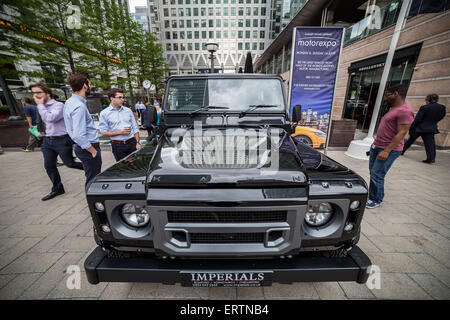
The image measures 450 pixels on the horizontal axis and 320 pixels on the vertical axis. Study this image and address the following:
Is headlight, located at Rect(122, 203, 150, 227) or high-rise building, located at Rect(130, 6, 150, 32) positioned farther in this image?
high-rise building, located at Rect(130, 6, 150, 32)

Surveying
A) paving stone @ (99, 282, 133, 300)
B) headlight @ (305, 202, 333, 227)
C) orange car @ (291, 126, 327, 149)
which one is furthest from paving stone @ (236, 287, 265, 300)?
orange car @ (291, 126, 327, 149)

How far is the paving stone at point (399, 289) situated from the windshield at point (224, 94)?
8.05 ft

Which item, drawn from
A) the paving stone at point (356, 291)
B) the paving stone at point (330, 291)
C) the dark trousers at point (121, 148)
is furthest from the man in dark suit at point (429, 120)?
the dark trousers at point (121, 148)

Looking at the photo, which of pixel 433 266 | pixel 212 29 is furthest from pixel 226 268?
pixel 212 29

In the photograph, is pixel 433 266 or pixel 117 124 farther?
pixel 117 124

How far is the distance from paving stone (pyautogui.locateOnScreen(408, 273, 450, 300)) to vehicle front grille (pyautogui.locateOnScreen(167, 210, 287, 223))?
2.02 meters

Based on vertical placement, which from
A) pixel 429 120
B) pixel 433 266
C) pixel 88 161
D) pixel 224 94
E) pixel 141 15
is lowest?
pixel 433 266

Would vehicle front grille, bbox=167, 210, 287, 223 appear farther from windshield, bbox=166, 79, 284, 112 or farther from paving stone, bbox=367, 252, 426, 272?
paving stone, bbox=367, 252, 426, 272

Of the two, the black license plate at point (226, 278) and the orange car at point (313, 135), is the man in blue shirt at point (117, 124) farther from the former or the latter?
the orange car at point (313, 135)

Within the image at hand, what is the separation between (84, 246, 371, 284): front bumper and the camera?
1.45m

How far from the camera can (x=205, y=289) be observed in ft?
6.67

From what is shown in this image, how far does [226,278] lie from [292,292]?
97cm

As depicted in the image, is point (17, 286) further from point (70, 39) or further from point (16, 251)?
point (70, 39)
